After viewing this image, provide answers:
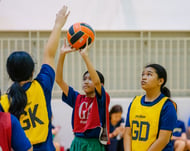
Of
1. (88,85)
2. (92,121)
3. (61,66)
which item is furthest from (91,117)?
(61,66)

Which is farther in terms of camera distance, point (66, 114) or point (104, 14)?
point (104, 14)

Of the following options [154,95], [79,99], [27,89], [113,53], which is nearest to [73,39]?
[79,99]

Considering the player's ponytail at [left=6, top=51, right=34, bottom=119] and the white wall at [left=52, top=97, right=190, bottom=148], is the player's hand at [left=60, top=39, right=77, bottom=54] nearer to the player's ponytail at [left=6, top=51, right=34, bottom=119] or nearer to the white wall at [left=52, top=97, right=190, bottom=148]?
the player's ponytail at [left=6, top=51, right=34, bottom=119]

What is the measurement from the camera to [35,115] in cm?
226

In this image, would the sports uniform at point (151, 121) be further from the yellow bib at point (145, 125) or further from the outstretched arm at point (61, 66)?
the outstretched arm at point (61, 66)

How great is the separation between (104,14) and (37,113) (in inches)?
182

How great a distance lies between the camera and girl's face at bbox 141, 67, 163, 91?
3.13m

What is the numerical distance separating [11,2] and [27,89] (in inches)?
182

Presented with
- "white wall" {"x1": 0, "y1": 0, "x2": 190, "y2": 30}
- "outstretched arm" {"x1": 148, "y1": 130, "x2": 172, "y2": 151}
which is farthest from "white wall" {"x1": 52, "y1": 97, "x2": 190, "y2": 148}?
"outstretched arm" {"x1": 148, "y1": 130, "x2": 172, "y2": 151}

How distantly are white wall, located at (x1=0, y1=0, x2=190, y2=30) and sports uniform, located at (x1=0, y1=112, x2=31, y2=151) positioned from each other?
188 inches

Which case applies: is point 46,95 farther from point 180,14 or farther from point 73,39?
point 180,14

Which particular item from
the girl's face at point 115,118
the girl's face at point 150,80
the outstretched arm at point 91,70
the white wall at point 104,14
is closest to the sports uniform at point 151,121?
the girl's face at point 150,80

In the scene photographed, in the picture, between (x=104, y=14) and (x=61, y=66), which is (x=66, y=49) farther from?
(x=104, y=14)

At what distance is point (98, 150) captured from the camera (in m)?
3.26
